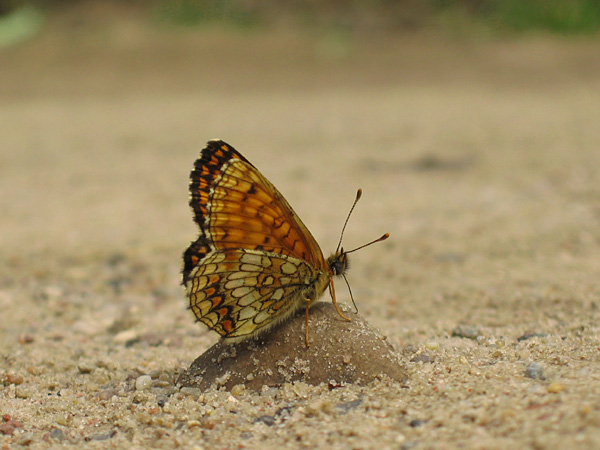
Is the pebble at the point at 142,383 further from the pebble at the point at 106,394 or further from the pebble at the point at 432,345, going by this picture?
the pebble at the point at 432,345

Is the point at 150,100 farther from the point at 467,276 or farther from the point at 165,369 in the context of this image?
the point at 165,369

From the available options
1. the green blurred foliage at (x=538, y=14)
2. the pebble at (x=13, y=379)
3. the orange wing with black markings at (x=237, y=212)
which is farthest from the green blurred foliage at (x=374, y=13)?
the orange wing with black markings at (x=237, y=212)

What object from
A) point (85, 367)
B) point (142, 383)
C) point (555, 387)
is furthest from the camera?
point (85, 367)

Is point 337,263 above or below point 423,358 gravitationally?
above

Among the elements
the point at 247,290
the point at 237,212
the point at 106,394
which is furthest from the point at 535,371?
the point at 106,394

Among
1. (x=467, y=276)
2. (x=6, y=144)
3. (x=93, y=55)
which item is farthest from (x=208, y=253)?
(x=93, y=55)

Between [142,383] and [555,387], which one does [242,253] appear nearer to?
[142,383]
